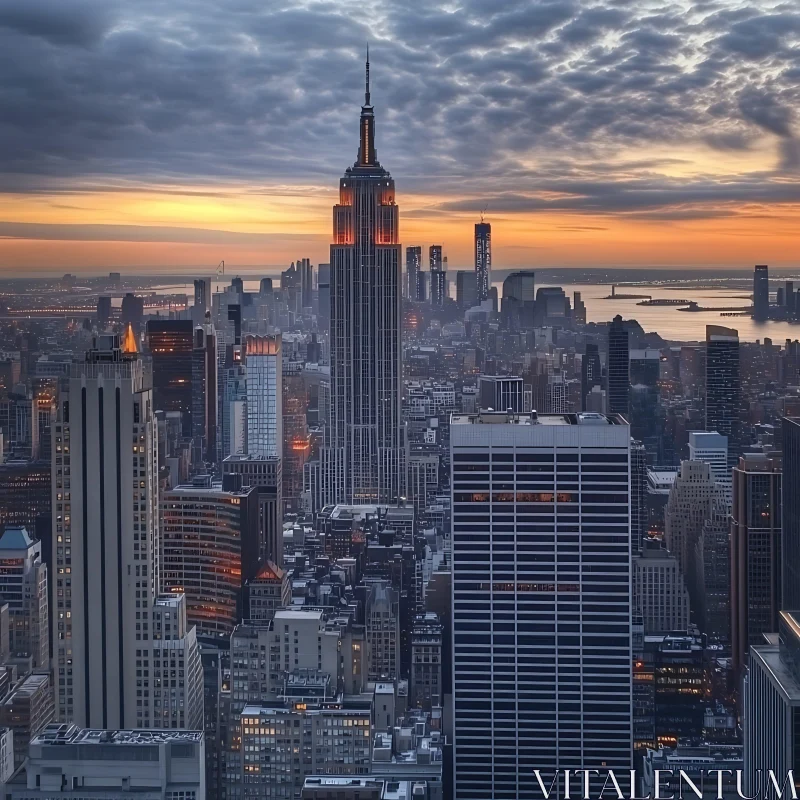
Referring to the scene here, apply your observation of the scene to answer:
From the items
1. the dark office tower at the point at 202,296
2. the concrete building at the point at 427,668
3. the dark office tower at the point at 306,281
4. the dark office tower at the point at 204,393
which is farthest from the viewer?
the dark office tower at the point at 306,281

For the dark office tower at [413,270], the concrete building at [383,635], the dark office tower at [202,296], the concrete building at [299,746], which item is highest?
the dark office tower at [413,270]

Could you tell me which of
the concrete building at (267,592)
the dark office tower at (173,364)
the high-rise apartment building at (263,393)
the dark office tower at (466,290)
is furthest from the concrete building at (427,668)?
the high-rise apartment building at (263,393)

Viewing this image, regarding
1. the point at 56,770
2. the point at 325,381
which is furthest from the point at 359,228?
the point at 56,770

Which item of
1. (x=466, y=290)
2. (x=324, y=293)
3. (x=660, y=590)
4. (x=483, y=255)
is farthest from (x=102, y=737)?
(x=324, y=293)

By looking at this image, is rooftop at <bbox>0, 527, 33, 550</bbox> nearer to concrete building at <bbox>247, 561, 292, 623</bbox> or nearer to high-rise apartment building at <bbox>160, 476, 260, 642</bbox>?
high-rise apartment building at <bbox>160, 476, 260, 642</bbox>

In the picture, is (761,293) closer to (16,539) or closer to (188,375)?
(16,539)

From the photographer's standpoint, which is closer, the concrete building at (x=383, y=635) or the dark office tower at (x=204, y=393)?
the concrete building at (x=383, y=635)

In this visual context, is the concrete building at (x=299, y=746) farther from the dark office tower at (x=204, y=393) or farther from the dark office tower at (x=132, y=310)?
the dark office tower at (x=204, y=393)

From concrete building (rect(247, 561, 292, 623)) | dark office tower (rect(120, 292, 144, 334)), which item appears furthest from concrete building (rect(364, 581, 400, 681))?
dark office tower (rect(120, 292, 144, 334))
